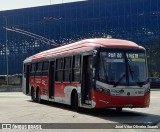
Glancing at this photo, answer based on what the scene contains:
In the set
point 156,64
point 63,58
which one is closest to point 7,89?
point 156,64

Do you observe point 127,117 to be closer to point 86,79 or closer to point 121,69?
point 121,69

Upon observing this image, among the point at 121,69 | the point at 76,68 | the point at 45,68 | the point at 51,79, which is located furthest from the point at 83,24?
the point at 121,69

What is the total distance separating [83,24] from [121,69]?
267 feet

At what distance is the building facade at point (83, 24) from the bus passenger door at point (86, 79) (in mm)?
69590

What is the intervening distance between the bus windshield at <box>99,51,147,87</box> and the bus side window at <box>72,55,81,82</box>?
220 centimetres

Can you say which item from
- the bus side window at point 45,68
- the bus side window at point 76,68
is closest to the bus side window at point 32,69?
the bus side window at point 45,68

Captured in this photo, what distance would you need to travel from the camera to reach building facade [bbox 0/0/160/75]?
297ft

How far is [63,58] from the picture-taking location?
71.8 ft

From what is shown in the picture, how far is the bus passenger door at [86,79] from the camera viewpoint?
17.9 meters

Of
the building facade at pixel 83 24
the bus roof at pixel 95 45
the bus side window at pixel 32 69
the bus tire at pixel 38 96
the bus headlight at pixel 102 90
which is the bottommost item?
the bus tire at pixel 38 96

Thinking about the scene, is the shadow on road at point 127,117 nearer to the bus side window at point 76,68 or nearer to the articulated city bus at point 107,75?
the articulated city bus at point 107,75

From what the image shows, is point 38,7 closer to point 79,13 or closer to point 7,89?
point 79,13

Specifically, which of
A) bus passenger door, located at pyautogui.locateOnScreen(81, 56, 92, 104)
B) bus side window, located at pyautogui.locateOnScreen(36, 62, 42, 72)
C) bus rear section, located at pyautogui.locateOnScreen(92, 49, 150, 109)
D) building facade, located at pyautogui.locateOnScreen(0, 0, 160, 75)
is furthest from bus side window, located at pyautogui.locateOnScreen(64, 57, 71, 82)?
building facade, located at pyautogui.locateOnScreen(0, 0, 160, 75)

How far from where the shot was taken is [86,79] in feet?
60.1
